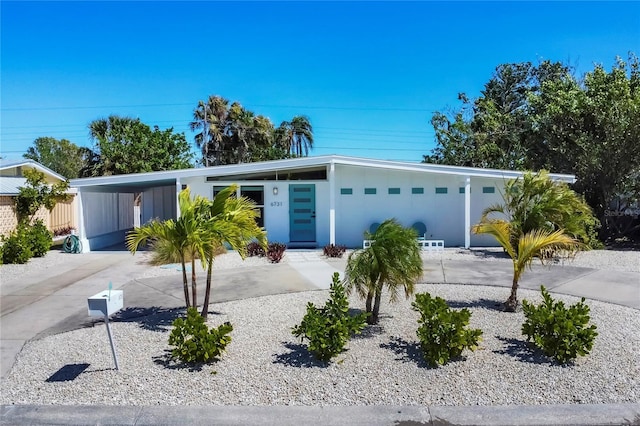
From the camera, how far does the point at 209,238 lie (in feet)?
18.1

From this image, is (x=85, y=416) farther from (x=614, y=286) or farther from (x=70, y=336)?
(x=614, y=286)

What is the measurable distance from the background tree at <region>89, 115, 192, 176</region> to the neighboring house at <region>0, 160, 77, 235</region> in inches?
188

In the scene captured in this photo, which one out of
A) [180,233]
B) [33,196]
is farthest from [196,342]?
[33,196]

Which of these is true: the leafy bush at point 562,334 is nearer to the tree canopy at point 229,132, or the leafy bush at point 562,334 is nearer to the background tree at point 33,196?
the background tree at point 33,196

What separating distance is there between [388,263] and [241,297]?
322cm

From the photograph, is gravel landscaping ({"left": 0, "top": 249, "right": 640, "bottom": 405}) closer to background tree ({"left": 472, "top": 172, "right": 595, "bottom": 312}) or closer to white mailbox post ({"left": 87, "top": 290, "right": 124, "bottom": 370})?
white mailbox post ({"left": 87, "top": 290, "right": 124, "bottom": 370})

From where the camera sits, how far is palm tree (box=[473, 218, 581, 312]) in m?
6.16

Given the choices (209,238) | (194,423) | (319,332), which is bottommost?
(194,423)

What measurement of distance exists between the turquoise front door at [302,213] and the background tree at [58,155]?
38231 mm

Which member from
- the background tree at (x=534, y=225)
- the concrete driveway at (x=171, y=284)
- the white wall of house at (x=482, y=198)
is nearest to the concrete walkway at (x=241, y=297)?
the concrete driveway at (x=171, y=284)

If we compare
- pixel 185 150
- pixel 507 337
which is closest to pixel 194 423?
pixel 507 337

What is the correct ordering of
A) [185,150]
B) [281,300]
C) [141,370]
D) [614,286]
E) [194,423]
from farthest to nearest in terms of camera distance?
[185,150] → [614,286] → [281,300] → [141,370] → [194,423]

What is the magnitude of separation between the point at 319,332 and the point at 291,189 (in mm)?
10086

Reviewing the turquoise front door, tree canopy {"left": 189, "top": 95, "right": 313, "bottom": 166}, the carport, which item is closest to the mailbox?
A: the carport
